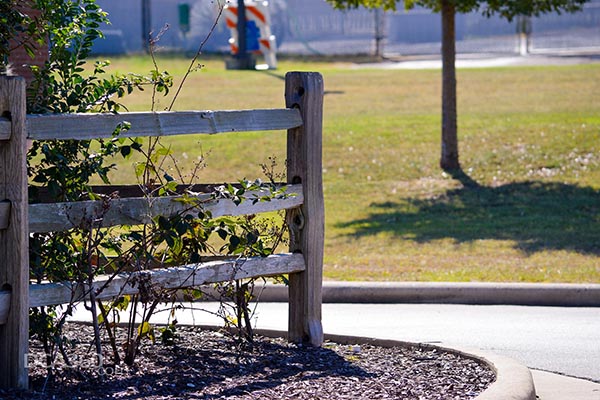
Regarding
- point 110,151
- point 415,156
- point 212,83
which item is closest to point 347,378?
point 110,151

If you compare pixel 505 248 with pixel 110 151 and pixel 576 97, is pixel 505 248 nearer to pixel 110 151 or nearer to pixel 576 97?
pixel 110 151

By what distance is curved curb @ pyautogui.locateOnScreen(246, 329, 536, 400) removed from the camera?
494 centimetres

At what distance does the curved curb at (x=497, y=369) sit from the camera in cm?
494

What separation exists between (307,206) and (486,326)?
94.6 inches

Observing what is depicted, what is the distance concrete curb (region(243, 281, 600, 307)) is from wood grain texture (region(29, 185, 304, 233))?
10.0 feet

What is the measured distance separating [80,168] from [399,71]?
81.6ft

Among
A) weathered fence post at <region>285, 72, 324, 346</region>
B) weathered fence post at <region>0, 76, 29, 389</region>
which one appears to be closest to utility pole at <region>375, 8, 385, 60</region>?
weathered fence post at <region>285, 72, 324, 346</region>

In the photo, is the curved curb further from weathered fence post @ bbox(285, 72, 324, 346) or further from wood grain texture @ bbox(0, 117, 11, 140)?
wood grain texture @ bbox(0, 117, 11, 140)

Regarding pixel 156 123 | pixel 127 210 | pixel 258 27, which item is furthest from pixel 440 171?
pixel 258 27

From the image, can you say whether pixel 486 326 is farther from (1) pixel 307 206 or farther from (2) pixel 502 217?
(2) pixel 502 217

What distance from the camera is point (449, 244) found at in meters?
11.3

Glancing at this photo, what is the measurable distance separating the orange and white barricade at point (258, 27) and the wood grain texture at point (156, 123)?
77.8 ft

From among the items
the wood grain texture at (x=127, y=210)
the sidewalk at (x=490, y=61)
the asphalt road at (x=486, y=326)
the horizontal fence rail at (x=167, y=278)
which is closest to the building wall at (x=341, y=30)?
the sidewalk at (x=490, y=61)

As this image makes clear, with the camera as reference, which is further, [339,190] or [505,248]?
[339,190]
